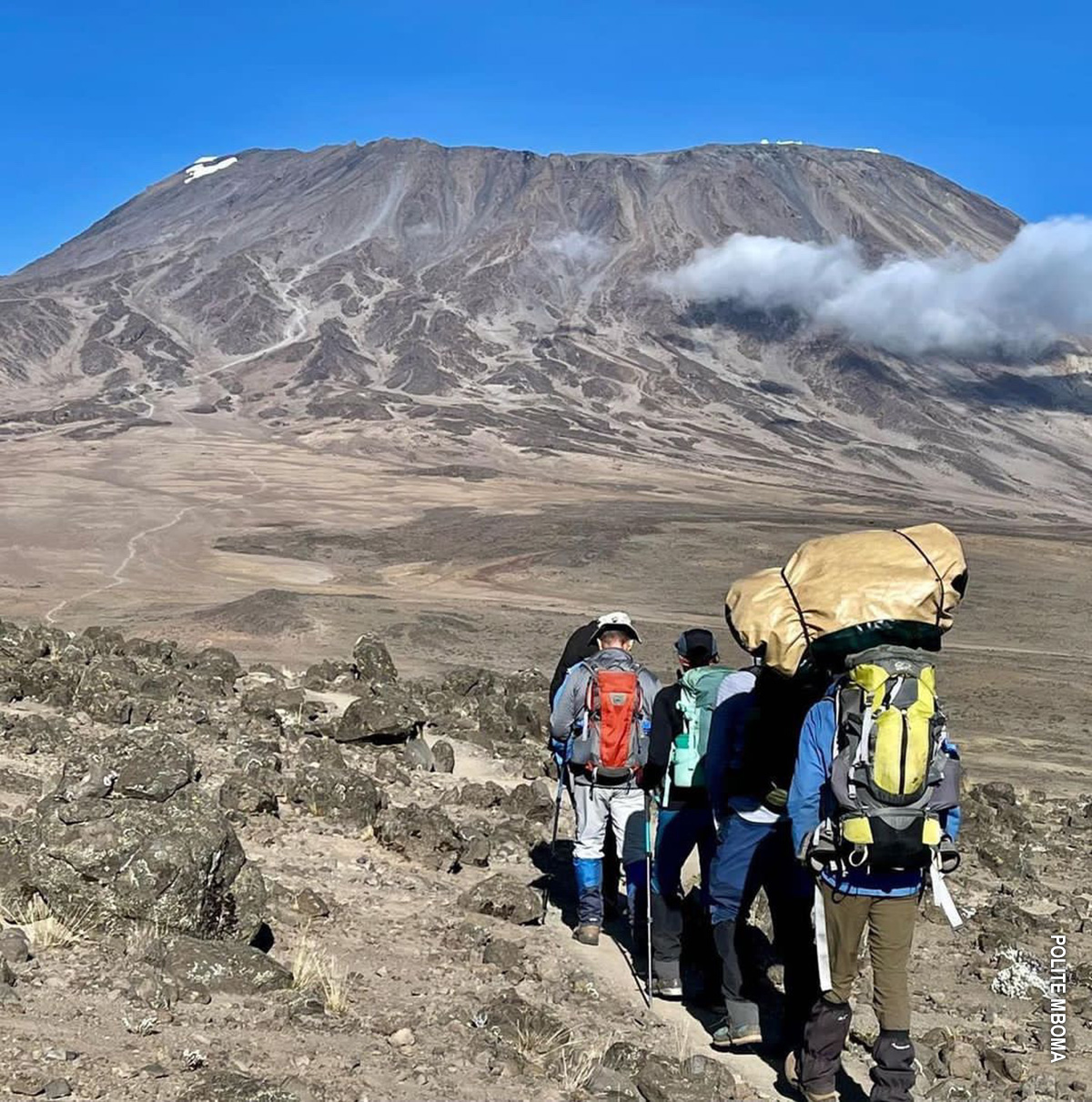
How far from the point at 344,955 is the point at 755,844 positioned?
193cm

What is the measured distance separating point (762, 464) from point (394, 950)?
89.4 meters

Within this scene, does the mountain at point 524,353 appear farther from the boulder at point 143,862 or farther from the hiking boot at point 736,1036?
the hiking boot at point 736,1036

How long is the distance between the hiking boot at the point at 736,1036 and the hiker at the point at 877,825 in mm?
545

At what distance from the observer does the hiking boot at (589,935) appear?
215 inches

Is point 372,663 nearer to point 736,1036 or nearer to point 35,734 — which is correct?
point 35,734

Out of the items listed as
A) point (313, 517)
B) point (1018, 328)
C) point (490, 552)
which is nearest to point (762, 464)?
point (313, 517)

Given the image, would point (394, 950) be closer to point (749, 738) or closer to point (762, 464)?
point (749, 738)

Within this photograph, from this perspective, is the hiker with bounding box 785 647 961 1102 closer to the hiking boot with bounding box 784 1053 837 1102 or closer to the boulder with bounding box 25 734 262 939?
the hiking boot with bounding box 784 1053 837 1102

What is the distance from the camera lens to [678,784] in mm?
4719

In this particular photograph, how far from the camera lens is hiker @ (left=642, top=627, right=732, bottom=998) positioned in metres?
4.67

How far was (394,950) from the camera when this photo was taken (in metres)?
5.02

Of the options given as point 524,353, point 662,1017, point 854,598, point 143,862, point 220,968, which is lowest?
point 662,1017

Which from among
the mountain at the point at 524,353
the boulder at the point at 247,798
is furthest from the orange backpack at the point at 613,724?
the mountain at the point at 524,353

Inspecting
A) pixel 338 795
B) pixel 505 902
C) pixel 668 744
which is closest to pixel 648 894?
pixel 668 744
